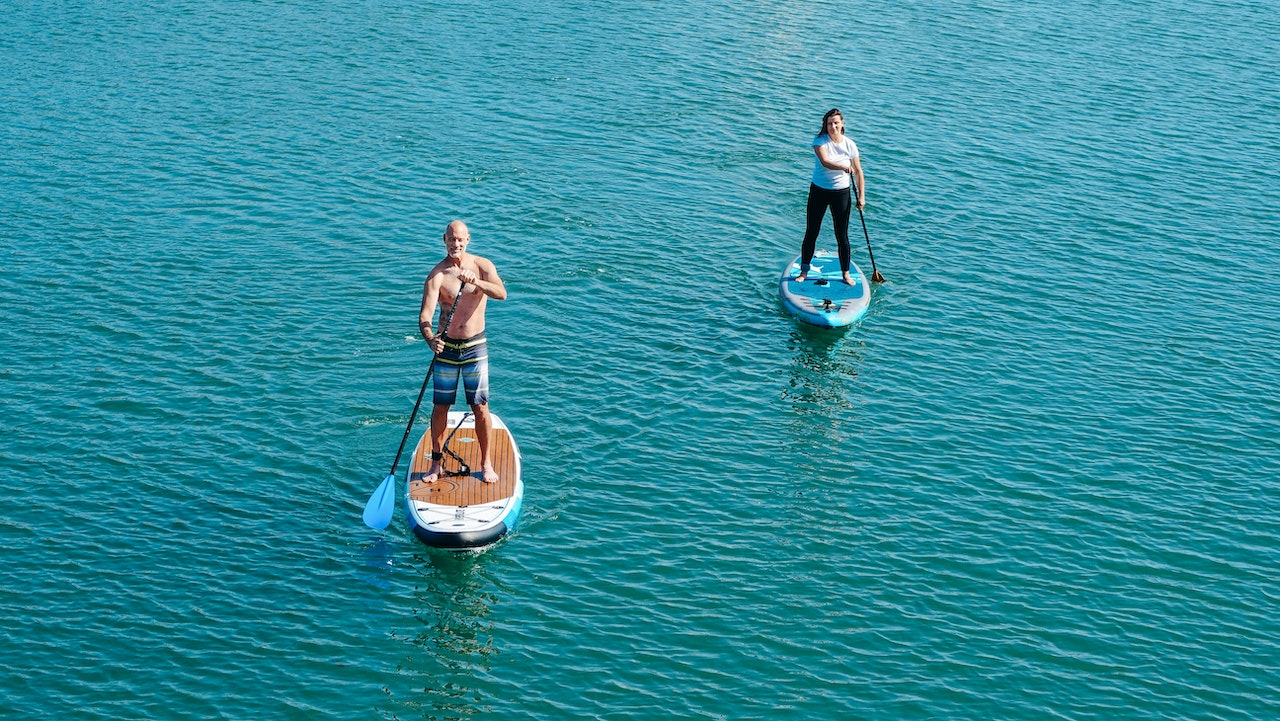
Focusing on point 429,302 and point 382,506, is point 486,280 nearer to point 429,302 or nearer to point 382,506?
point 429,302

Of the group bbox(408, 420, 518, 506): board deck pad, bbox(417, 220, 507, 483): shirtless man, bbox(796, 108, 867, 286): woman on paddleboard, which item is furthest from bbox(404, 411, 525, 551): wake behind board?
bbox(796, 108, 867, 286): woman on paddleboard

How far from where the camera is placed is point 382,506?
1855 centimetres

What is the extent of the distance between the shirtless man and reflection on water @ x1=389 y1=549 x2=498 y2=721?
1885mm

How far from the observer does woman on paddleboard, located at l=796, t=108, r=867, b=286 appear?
82.2ft

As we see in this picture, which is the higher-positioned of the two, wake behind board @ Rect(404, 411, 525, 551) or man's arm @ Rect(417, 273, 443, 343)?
man's arm @ Rect(417, 273, 443, 343)

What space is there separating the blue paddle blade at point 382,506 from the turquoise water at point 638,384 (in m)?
0.46

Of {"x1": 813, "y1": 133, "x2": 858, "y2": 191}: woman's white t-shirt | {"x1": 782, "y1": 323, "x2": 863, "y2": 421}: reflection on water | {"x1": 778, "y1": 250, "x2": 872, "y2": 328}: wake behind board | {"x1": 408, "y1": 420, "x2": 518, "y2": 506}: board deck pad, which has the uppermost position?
{"x1": 813, "y1": 133, "x2": 858, "y2": 191}: woman's white t-shirt

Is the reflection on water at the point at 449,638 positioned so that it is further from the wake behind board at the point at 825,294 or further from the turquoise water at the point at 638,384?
the wake behind board at the point at 825,294

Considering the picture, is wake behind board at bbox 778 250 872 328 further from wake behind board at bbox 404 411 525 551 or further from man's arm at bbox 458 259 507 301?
man's arm at bbox 458 259 507 301

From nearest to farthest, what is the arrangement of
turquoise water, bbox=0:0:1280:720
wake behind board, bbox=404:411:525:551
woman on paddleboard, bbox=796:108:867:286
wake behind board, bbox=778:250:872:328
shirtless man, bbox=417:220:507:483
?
turquoise water, bbox=0:0:1280:720 < shirtless man, bbox=417:220:507:483 < wake behind board, bbox=404:411:525:551 < woman on paddleboard, bbox=796:108:867:286 < wake behind board, bbox=778:250:872:328

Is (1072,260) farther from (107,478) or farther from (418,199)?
(107,478)

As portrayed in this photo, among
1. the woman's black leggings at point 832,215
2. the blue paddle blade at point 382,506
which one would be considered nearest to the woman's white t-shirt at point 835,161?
the woman's black leggings at point 832,215

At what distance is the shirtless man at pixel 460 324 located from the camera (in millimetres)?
17656

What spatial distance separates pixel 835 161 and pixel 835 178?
1.23 ft
